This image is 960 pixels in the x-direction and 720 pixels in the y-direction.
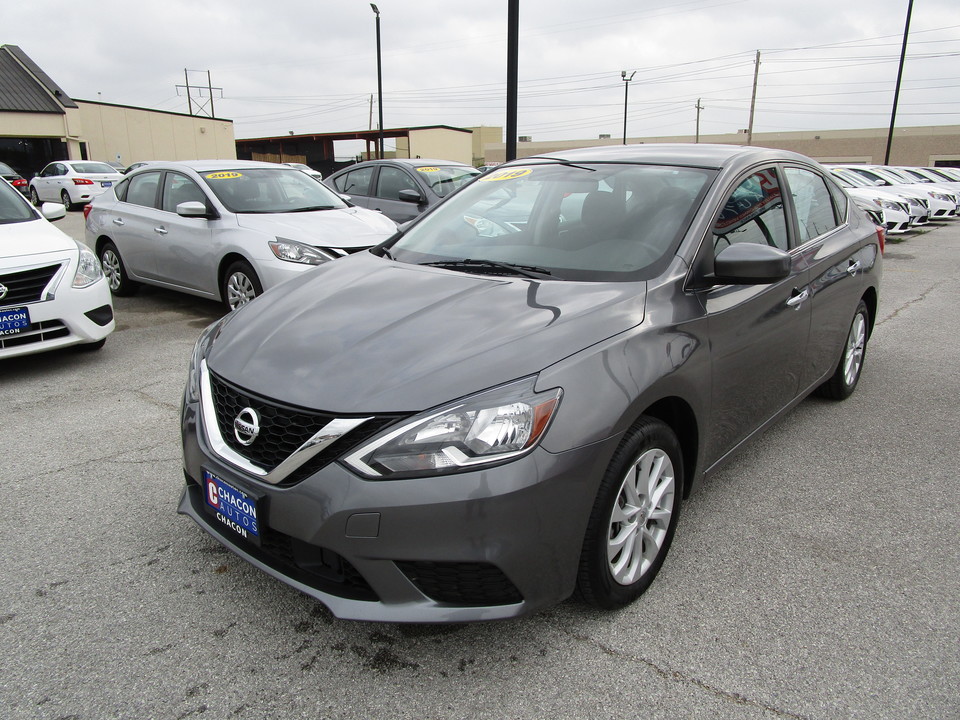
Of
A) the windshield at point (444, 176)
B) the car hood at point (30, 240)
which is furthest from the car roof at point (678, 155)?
the windshield at point (444, 176)

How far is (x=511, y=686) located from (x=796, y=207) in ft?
9.46

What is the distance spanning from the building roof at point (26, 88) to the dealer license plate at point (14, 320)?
121ft

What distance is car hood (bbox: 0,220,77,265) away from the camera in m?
5.17

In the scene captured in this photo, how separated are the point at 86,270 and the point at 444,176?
6.62 m

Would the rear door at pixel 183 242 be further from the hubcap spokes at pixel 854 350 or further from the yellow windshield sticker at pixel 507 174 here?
the hubcap spokes at pixel 854 350

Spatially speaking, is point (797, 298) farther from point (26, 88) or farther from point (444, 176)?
point (26, 88)

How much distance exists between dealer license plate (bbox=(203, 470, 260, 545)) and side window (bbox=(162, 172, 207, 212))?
5.46m

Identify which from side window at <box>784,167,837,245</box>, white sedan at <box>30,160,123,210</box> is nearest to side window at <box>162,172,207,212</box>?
side window at <box>784,167,837,245</box>

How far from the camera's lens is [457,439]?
206cm

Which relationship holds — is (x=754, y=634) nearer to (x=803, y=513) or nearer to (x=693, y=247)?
(x=803, y=513)

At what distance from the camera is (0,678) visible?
221cm

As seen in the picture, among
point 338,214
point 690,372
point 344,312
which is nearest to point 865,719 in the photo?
point 690,372

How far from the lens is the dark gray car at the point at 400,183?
10.8 meters

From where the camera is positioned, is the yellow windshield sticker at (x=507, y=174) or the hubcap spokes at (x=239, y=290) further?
the hubcap spokes at (x=239, y=290)
